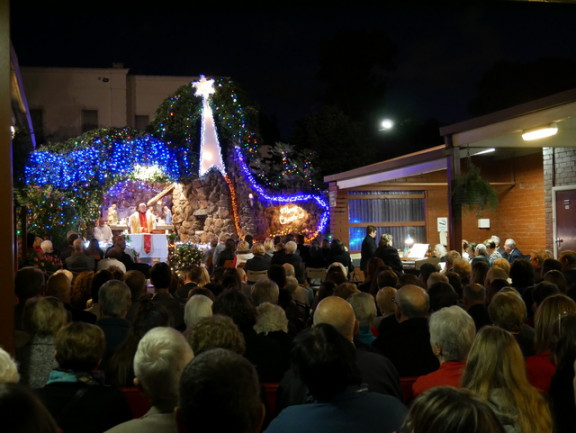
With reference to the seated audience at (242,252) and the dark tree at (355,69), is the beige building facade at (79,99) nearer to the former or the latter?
the dark tree at (355,69)

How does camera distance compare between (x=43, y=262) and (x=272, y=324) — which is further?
(x=43, y=262)

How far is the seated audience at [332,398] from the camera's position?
8.31ft

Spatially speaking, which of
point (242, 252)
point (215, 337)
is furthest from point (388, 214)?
point (215, 337)

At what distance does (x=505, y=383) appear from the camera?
2766 millimetres

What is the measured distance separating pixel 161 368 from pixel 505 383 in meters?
1.50

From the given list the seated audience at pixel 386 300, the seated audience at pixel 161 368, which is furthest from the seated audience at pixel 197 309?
the seated audience at pixel 161 368

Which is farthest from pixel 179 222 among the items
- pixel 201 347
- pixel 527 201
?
→ pixel 201 347

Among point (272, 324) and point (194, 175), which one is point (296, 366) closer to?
point (272, 324)

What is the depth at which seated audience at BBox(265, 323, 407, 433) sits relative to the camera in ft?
8.31

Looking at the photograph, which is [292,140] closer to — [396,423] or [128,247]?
[128,247]

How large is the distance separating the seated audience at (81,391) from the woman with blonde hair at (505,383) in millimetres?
1648

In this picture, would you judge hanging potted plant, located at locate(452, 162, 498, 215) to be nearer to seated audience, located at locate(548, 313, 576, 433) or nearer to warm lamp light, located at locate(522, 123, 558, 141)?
warm lamp light, located at locate(522, 123, 558, 141)

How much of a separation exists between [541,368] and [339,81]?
33.3 m

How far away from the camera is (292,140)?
29.0 metres
